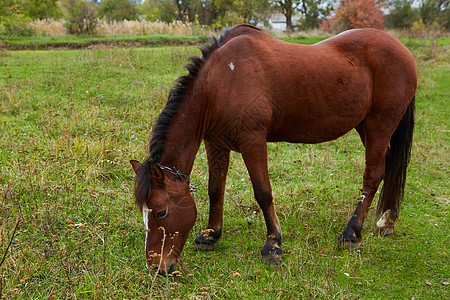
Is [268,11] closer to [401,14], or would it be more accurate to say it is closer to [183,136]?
[401,14]

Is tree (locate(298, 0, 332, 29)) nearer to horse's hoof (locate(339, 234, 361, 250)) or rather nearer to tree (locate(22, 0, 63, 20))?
tree (locate(22, 0, 63, 20))

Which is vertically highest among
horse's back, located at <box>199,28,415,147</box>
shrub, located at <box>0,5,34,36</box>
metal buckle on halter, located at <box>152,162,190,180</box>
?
shrub, located at <box>0,5,34,36</box>

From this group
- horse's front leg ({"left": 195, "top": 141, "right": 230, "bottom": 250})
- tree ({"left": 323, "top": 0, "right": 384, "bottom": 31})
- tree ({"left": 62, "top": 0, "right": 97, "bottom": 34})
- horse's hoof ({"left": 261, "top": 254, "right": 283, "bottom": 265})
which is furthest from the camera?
tree ({"left": 323, "top": 0, "right": 384, "bottom": 31})

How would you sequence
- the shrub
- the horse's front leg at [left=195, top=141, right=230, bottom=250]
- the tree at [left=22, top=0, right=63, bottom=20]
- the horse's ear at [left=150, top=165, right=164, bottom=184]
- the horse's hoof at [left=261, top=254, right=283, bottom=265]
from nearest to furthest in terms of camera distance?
1. the horse's ear at [left=150, top=165, right=164, bottom=184]
2. the horse's hoof at [left=261, top=254, right=283, bottom=265]
3. the horse's front leg at [left=195, top=141, right=230, bottom=250]
4. the shrub
5. the tree at [left=22, top=0, right=63, bottom=20]

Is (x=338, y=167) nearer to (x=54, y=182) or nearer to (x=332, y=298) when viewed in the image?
(x=332, y=298)

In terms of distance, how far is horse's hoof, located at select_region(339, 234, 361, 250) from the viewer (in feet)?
13.3

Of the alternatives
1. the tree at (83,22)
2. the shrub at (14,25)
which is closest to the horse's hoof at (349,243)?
the tree at (83,22)

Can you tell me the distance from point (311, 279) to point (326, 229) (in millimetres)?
1198

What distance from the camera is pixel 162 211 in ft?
10.3

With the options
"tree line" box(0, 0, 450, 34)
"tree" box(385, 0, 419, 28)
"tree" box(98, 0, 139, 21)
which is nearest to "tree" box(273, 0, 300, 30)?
"tree line" box(0, 0, 450, 34)

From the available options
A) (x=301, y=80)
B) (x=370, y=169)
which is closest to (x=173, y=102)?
(x=301, y=80)

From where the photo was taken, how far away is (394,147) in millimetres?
4508

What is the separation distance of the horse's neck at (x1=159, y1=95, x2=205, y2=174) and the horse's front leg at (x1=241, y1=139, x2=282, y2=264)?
0.51m

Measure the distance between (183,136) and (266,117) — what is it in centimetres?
81
